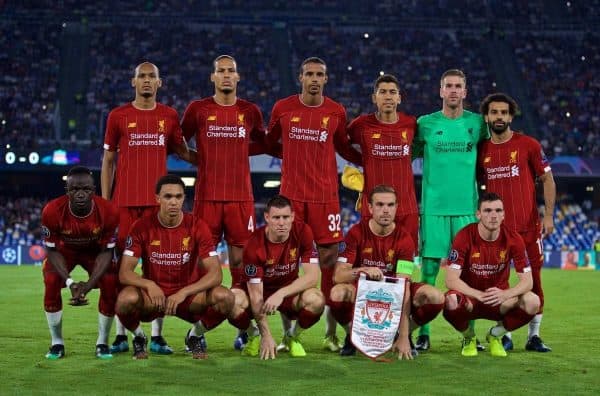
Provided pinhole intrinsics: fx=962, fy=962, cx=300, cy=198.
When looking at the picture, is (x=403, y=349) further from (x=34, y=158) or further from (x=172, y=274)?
(x=34, y=158)

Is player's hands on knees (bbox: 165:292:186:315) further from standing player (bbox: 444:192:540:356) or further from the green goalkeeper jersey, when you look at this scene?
the green goalkeeper jersey

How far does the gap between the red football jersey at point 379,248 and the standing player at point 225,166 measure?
3.20 feet

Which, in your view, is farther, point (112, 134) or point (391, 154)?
point (391, 154)

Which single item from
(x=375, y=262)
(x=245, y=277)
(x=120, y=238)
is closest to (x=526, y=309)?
(x=375, y=262)

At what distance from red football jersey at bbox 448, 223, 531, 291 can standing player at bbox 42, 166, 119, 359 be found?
8.83 feet

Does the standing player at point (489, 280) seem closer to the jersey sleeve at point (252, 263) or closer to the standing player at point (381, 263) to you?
the standing player at point (381, 263)

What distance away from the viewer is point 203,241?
24.0 feet

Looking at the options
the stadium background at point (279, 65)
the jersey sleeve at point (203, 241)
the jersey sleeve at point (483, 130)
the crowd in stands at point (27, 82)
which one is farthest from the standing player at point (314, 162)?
the crowd in stands at point (27, 82)

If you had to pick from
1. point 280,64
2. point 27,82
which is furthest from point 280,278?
point 280,64

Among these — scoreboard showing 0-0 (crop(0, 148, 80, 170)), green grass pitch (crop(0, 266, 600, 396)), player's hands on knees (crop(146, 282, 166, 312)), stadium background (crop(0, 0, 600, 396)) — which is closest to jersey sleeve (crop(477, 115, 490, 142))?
green grass pitch (crop(0, 266, 600, 396))

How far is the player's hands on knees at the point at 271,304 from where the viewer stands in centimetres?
724

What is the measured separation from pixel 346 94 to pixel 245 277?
2688cm

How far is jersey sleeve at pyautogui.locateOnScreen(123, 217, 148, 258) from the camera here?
284 inches

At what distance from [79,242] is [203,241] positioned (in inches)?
37.3
